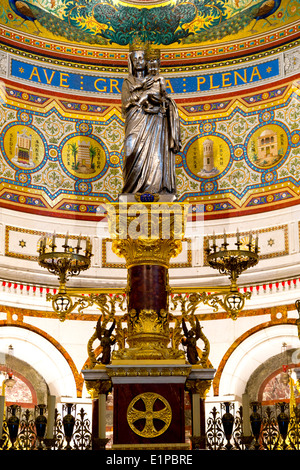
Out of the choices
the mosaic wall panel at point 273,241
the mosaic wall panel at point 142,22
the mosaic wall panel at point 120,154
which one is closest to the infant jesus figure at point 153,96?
the mosaic wall panel at point 273,241

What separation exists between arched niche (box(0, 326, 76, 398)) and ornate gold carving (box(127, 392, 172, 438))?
20.8 feet

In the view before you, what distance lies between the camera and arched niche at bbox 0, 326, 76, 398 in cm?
1434

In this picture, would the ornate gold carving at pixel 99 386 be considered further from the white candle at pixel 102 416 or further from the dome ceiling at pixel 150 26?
the dome ceiling at pixel 150 26

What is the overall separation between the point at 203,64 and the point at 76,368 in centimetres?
640

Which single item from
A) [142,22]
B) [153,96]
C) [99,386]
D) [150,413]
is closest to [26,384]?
[99,386]

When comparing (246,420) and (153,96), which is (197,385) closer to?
(246,420)

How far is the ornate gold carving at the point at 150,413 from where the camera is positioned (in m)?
8.05

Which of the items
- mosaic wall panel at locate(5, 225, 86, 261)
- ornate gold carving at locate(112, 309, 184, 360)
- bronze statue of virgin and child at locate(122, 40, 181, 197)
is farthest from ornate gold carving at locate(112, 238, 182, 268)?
mosaic wall panel at locate(5, 225, 86, 261)

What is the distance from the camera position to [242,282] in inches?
579

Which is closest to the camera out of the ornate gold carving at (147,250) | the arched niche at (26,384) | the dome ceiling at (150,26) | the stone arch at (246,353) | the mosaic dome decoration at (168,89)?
the ornate gold carving at (147,250)

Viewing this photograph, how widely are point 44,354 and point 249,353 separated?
3.61 metres

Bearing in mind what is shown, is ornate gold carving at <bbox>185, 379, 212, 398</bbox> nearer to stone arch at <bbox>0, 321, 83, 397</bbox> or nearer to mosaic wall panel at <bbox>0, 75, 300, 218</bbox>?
stone arch at <bbox>0, 321, 83, 397</bbox>

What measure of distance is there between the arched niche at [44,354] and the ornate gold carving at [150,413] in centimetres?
635

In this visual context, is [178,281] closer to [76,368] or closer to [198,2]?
[76,368]
